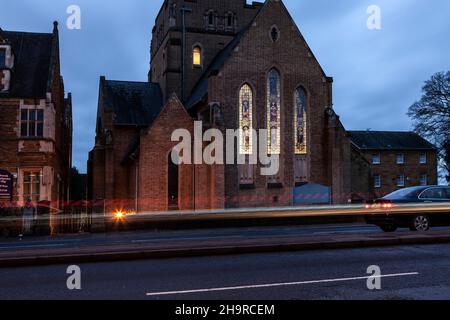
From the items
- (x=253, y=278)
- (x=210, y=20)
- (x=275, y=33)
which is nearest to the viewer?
(x=253, y=278)

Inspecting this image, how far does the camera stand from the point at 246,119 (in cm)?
3262

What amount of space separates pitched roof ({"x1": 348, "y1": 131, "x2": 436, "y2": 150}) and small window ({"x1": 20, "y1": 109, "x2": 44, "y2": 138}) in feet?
147

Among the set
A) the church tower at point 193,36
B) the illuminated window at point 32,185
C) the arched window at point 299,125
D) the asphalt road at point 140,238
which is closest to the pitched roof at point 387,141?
the church tower at point 193,36

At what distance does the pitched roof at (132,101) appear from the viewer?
36.3 m

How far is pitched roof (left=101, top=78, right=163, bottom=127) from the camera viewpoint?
36.3 m

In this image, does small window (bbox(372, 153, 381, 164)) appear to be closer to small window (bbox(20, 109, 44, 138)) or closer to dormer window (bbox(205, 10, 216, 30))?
dormer window (bbox(205, 10, 216, 30))

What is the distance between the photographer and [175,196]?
1240 inches

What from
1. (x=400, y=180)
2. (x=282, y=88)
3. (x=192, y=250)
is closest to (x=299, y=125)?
(x=282, y=88)

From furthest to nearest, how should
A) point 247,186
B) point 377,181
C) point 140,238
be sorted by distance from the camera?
point 377,181, point 247,186, point 140,238

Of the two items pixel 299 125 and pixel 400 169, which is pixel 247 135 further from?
pixel 400 169

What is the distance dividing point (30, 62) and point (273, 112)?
54.8 feet

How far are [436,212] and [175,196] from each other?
60.5 feet

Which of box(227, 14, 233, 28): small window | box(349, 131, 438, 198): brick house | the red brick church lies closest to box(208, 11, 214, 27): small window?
box(227, 14, 233, 28): small window
